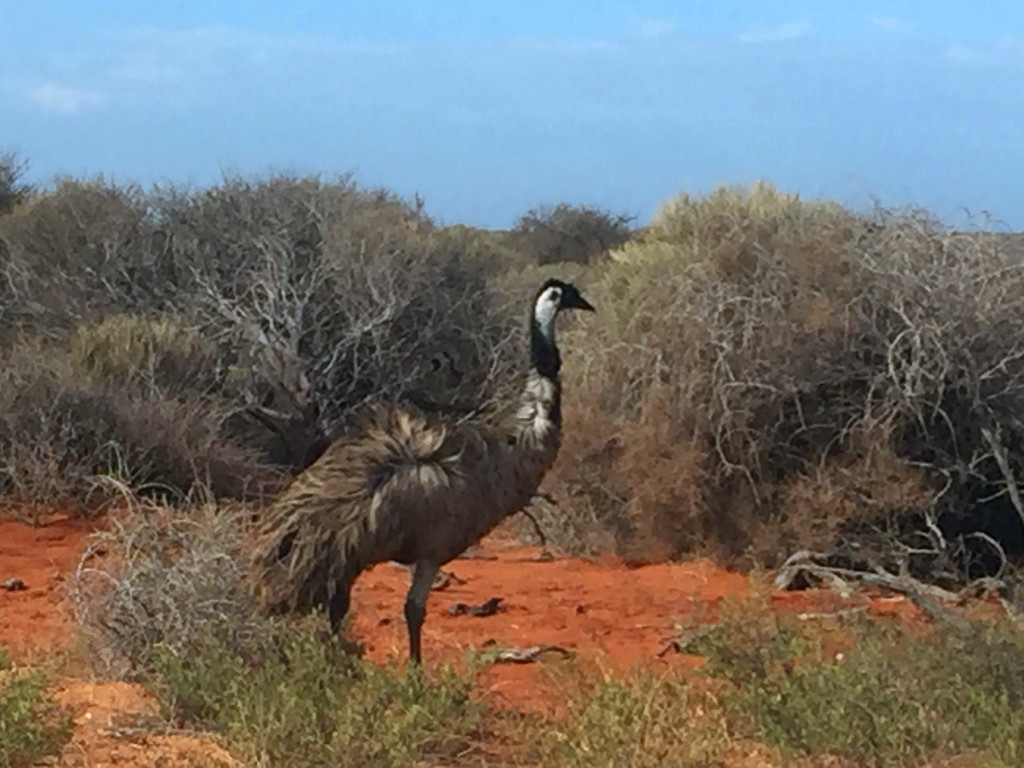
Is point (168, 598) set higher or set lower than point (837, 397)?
lower

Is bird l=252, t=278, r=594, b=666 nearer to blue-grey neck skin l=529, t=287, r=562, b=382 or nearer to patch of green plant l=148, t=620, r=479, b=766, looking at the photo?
blue-grey neck skin l=529, t=287, r=562, b=382

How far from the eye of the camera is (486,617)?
945 cm

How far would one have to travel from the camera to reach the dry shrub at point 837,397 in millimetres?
10242

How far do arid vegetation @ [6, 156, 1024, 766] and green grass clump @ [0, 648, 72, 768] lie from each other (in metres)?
0.02

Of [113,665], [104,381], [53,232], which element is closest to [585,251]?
[53,232]

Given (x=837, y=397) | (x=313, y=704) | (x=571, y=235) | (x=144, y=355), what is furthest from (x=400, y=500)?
(x=571, y=235)

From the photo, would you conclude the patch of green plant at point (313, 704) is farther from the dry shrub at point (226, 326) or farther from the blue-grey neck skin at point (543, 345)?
the dry shrub at point (226, 326)

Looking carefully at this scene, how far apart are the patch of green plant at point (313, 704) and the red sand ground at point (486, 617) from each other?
167mm

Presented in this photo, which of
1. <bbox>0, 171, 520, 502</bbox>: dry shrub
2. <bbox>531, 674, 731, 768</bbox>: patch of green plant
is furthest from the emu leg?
<bbox>0, 171, 520, 502</bbox>: dry shrub

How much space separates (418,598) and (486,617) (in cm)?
236

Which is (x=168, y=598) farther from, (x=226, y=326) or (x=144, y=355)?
(x=226, y=326)

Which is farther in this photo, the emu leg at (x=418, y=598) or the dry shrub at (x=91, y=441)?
the dry shrub at (x=91, y=441)

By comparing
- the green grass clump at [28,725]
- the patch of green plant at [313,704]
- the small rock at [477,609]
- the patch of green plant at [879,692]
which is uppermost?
the green grass clump at [28,725]

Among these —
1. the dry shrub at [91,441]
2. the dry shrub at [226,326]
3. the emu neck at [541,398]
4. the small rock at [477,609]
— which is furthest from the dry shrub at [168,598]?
the dry shrub at [226,326]
